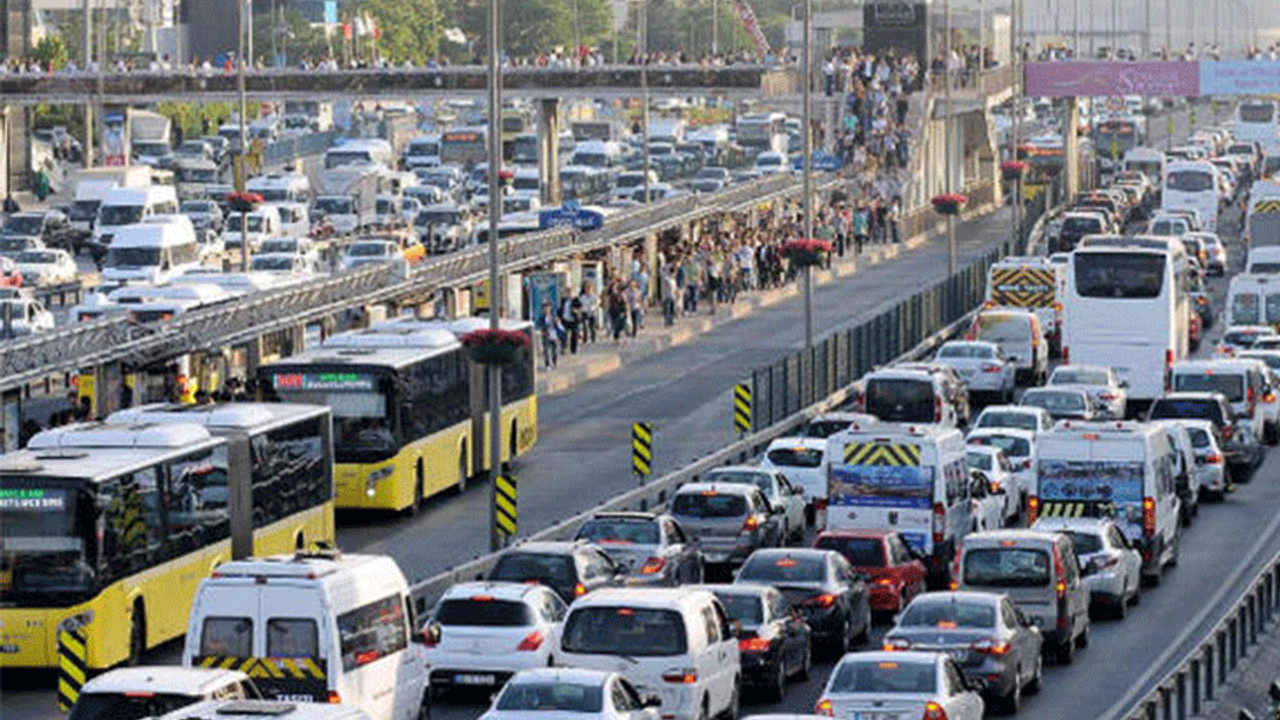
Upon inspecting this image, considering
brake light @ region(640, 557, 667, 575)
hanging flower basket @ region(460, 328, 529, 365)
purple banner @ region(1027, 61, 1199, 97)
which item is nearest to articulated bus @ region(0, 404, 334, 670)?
hanging flower basket @ region(460, 328, 529, 365)

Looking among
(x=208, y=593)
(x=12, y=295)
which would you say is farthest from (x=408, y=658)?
(x=12, y=295)

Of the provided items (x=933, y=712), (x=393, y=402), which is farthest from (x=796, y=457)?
(x=933, y=712)

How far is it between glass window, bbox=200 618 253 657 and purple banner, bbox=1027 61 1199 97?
105187 mm

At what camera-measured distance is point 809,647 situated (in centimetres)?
4047

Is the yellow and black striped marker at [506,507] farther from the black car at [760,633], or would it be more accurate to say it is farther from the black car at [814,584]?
the black car at [760,633]

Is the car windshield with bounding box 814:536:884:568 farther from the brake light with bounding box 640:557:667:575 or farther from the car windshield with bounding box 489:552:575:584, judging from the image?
the car windshield with bounding box 489:552:575:584

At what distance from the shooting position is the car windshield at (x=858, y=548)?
4397 cm

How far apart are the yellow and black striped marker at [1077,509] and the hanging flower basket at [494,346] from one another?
738cm

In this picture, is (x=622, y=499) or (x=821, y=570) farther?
(x=622, y=499)

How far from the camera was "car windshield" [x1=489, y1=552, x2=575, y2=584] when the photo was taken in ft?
133

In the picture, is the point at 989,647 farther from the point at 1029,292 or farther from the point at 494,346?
the point at 1029,292

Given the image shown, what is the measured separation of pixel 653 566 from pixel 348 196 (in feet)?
269

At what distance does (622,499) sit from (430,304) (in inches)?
963

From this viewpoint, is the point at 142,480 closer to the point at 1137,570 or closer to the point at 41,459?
the point at 41,459
